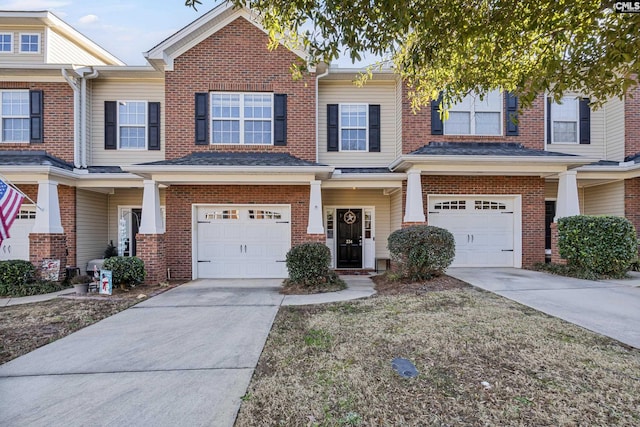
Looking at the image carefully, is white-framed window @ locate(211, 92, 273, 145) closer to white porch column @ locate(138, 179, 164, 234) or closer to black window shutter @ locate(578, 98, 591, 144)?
white porch column @ locate(138, 179, 164, 234)

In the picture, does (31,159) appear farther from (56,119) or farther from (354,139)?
(354,139)

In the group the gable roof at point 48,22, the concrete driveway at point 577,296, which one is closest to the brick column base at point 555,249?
the concrete driveway at point 577,296

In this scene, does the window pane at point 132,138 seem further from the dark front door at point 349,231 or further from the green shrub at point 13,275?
the dark front door at point 349,231

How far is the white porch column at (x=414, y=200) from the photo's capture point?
955cm

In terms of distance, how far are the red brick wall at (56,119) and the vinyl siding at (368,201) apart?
8474 millimetres

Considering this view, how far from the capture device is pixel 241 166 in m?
9.05

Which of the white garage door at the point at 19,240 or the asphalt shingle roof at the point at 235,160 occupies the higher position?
the asphalt shingle roof at the point at 235,160

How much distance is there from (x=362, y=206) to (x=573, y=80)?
324 inches

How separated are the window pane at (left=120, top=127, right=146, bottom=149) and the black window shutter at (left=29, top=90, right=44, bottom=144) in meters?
2.30

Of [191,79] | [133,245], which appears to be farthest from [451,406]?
[133,245]

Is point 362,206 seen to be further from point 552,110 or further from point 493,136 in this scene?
point 552,110

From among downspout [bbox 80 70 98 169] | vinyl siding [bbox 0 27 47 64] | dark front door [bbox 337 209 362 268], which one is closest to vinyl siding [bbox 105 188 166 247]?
downspout [bbox 80 70 98 169]

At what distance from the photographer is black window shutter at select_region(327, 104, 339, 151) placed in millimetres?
11383

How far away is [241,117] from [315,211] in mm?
3853
